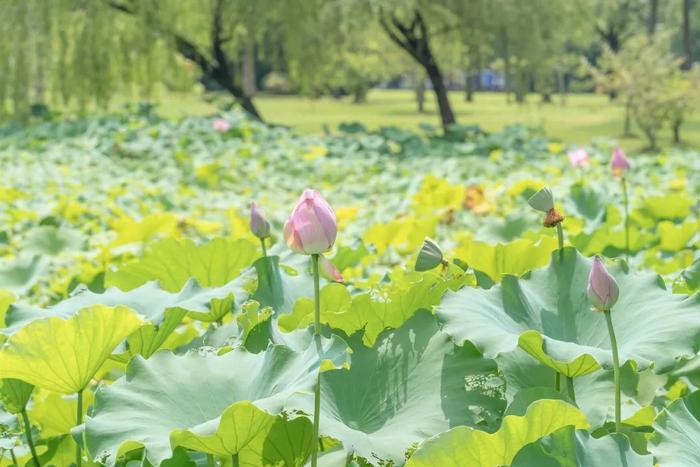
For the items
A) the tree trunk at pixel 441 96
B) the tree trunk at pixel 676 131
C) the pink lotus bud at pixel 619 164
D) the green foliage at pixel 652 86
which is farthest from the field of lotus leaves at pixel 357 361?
the tree trunk at pixel 676 131

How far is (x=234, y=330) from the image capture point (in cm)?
113

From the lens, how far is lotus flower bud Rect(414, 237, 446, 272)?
1.08 m

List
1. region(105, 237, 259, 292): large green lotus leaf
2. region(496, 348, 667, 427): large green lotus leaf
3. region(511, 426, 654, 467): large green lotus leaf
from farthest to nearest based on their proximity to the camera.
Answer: region(105, 237, 259, 292): large green lotus leaf
region(496, 348, 667, 427): large green lotus leaf
region(511, 426, 654, 467): large green lotus leaf

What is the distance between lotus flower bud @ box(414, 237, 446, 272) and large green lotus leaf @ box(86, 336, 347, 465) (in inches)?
8.6

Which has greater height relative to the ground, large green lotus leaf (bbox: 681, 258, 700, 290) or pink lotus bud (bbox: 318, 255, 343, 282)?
pink lotus bud (bbox: 318, 255, 343, 282)

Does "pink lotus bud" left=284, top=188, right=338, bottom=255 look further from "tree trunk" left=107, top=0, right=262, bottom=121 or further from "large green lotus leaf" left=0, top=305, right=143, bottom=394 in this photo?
"tree trunk" left=107, top=0, right=262, bottom=121

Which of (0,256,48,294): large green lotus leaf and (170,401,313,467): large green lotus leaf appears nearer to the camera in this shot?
(170,401,313,467): large green lotus leaf

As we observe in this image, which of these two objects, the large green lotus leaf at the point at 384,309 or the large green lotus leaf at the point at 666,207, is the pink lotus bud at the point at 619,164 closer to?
the large green lotus leaf at the point at 666,207

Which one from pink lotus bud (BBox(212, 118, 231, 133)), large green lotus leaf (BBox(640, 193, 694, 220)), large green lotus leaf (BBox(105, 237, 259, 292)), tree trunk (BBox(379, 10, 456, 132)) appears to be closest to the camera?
large green lotus leaf (BBox(105, 237, 259, 292))

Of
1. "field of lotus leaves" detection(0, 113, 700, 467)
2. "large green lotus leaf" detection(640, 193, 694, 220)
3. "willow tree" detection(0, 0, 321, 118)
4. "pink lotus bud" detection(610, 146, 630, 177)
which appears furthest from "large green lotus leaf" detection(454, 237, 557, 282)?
"willow tree" detection(0, 0, 321, 118)

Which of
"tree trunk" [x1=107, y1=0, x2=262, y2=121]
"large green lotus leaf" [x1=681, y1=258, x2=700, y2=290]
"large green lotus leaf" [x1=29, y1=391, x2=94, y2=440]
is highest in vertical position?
"tree trunk" [x1=107, y1=0, x2=262, y2=121]

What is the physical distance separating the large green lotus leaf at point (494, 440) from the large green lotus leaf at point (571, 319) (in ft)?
0.34

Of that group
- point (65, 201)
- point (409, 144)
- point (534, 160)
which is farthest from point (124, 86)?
point (65, 201)

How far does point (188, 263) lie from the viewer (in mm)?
1500
